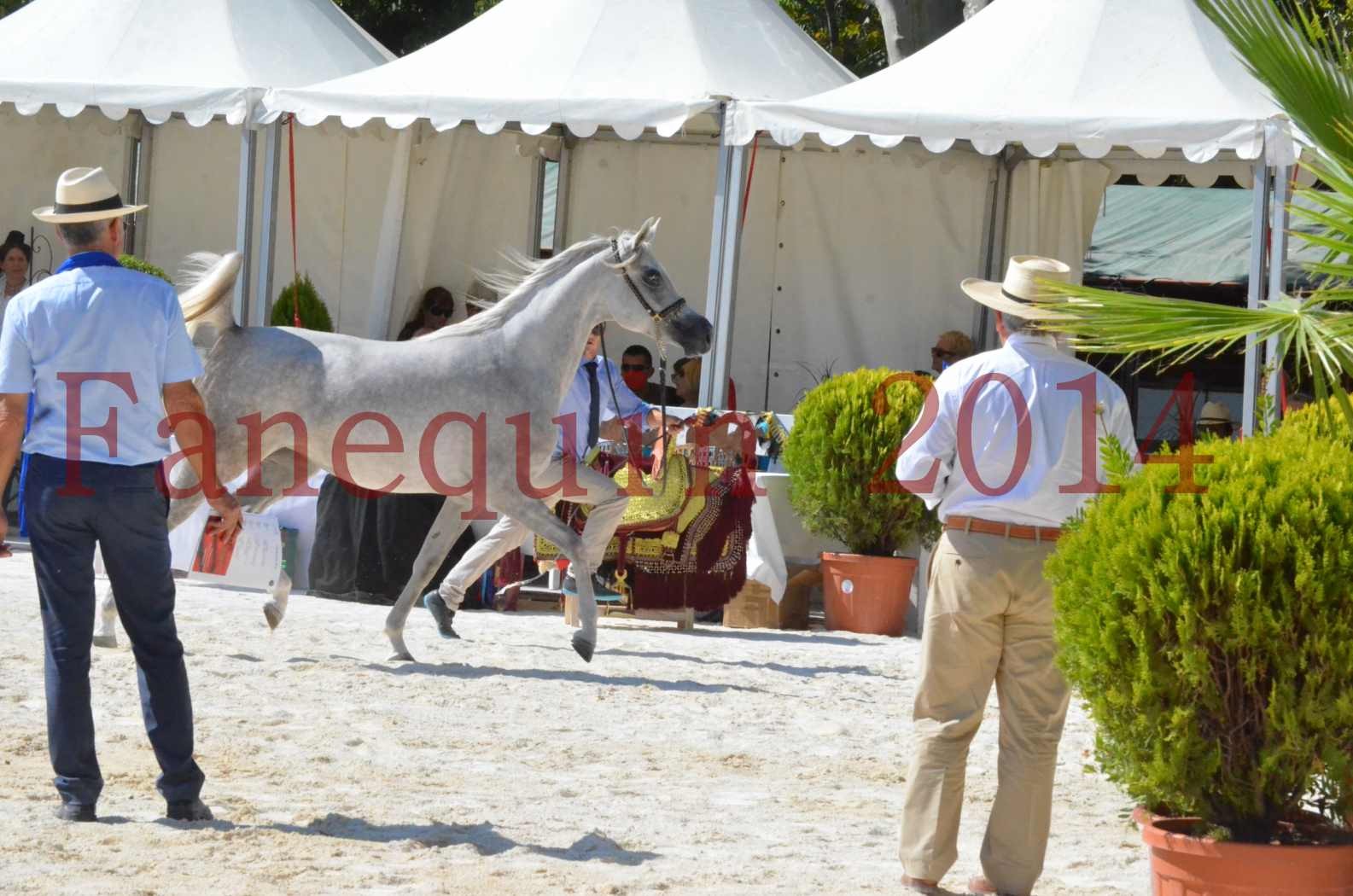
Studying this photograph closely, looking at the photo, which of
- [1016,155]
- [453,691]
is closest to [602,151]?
[1016,155]

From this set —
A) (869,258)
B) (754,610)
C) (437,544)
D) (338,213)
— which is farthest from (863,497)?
(338,213)

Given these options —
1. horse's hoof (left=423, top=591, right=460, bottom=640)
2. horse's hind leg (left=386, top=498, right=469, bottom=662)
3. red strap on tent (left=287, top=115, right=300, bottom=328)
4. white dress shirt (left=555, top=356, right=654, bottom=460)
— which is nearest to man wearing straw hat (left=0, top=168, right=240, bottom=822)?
horse's hind leg (left=386, top=498, right=469, bottom=662)

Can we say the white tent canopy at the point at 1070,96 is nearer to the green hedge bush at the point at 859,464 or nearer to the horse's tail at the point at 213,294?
the green hedge bush at the point at 859,464

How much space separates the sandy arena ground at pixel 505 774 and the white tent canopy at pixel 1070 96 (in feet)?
11.5

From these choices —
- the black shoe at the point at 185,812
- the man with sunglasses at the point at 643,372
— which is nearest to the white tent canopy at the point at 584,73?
the man with sunglasses at the point at 643,372

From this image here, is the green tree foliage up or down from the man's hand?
up

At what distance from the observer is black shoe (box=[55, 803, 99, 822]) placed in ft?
16.9

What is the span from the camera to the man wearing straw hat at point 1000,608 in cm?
486

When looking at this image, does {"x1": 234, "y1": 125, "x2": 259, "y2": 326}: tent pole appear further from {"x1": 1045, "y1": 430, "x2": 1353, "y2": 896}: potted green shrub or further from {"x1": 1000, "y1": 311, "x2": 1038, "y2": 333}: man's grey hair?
{"x1": 1045, "y1": 430, "x2": 1353, "y2": 896}: potted green shrub

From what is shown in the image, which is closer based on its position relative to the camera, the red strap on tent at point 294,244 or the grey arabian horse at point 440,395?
the grey arabian horse at point 440,395

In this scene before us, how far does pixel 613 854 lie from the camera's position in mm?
5156

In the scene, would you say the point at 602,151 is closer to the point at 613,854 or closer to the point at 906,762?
the point at 906,762

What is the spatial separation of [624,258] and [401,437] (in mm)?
1244

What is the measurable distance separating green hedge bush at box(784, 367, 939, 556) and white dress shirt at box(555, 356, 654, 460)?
0.95m
